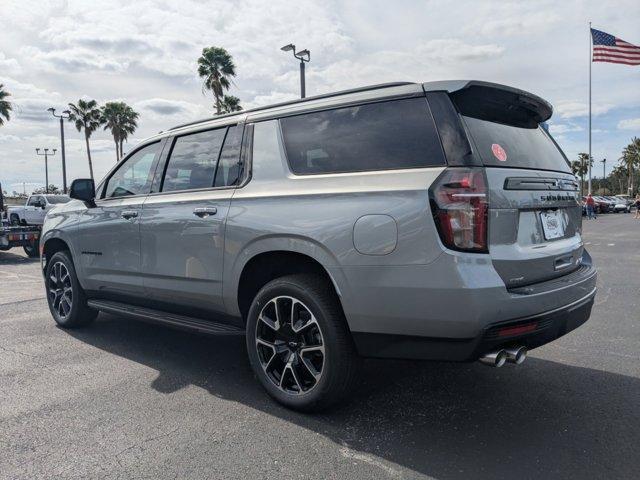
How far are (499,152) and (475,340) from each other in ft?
3.41

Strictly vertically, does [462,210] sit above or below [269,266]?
above

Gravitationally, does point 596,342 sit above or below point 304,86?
below

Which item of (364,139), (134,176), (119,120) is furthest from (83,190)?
(119,120)

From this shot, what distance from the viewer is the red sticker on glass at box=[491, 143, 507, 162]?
277 centimetres

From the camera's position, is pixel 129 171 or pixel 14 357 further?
pixel 129 171

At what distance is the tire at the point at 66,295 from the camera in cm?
509

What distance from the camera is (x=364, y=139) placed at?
9.69 feet

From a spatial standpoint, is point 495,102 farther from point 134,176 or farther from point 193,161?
point 134,176

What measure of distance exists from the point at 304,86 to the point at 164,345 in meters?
11.8

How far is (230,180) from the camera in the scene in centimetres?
362

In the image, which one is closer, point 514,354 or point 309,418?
point 514,354

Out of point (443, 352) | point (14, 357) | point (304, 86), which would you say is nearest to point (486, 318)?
point (443, 352)

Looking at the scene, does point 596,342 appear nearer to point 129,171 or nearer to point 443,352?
point 443,352

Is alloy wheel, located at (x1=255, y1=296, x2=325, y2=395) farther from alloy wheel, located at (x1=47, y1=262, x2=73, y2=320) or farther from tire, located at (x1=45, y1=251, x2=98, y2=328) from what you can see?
alloy wheel, located at (x1=47, y1=262, x2=73, y2=320)
